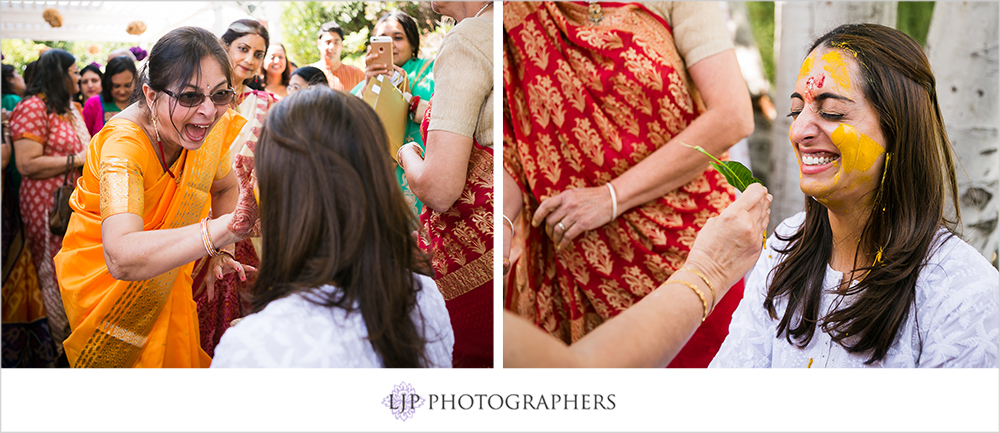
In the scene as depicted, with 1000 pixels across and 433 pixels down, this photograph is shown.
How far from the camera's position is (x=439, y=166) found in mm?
2025

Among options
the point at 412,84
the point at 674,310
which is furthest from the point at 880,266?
the point at 412,84

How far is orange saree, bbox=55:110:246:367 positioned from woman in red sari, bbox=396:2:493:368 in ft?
2.02

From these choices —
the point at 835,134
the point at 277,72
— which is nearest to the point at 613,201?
the point at 835,134

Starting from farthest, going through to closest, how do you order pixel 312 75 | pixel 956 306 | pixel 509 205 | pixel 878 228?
1. pixel 509 205
2. pixel 312 75
3. pixel 878 228
4. pixel 956 306

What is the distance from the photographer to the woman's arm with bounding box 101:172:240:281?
6.60 ft

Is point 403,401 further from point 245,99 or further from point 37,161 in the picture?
point 37,161

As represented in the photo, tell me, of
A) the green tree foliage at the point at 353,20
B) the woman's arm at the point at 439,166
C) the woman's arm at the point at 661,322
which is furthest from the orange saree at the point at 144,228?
the woman's arm at the point at 661,322

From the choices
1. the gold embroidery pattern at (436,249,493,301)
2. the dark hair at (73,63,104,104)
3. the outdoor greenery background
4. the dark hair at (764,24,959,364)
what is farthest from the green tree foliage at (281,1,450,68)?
the dark hair at (764,24,959,364)

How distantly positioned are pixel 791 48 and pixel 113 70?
212cm

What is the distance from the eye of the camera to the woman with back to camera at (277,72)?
2086mm

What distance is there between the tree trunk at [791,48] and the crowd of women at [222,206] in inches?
36.8

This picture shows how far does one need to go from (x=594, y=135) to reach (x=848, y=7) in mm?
908

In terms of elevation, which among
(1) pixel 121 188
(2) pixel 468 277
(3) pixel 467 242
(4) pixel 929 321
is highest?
(1) pixel 121 188

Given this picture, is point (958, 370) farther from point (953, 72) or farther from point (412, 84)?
point (412, 84)
